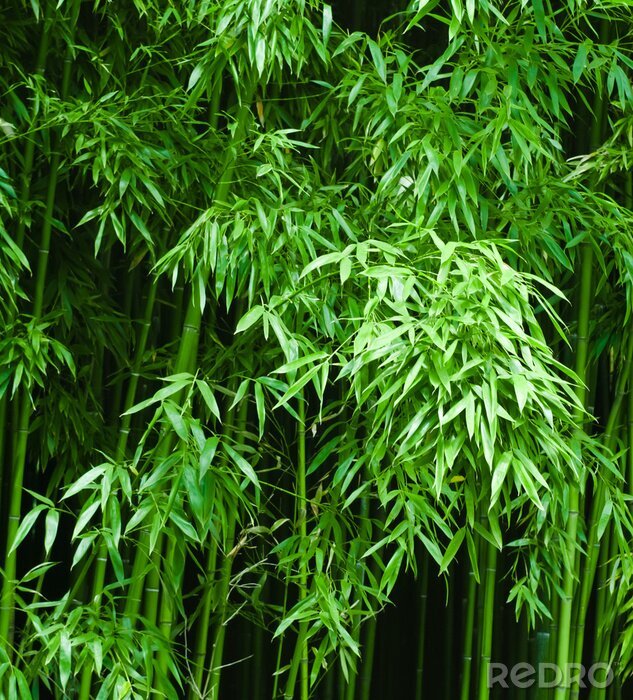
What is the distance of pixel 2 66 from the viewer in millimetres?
2607

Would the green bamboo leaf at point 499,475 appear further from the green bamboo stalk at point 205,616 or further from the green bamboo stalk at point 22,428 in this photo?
the green bamboo stalk at point 22,428

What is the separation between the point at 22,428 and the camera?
2480mm

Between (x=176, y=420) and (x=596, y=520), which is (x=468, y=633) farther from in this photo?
(x=176, y=420)

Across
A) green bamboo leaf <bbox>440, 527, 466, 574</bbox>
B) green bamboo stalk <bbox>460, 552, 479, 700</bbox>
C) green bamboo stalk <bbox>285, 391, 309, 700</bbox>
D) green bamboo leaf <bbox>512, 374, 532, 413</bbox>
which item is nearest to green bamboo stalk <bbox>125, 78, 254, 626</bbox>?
green bamboo stalk <bbox>285, 391, 309, 700</bbox>

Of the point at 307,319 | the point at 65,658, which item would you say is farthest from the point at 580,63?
the point at 65,658

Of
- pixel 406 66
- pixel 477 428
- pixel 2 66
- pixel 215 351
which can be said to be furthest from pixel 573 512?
pixel 2 66

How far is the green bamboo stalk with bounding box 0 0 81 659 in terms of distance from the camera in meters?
2.35

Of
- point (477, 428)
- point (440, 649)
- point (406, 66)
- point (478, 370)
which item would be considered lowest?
Result: point (440, 649)

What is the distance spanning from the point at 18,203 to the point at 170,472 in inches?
34.8

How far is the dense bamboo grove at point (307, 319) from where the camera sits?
1.96 metres

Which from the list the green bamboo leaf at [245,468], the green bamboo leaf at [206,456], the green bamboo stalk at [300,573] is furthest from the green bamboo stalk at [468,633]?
the green bamboo leaf at [206,456]

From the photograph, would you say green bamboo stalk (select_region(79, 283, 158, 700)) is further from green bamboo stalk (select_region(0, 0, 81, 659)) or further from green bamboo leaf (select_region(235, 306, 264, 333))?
green bamboo leaf (select_region(235, 306, 264, 333))

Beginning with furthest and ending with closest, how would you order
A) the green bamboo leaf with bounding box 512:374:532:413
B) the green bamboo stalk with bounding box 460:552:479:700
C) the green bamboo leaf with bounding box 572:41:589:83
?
the green bamboo stalk with bounding box 460:552:479:700 < the green bamboo leaf with bounding box 572:41:589:83 < the green bamboo leaf with bounding box 512:374:532:413

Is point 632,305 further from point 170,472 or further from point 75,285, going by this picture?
point 75,285
